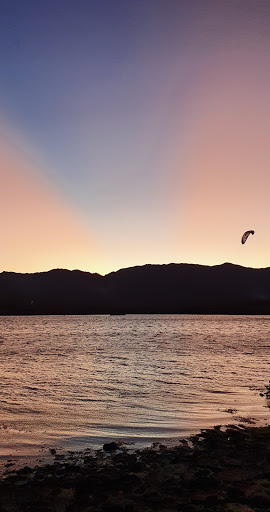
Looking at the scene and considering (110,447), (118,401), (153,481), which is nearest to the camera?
(153,481)

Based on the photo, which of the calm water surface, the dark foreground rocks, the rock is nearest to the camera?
the dark foreground rocks

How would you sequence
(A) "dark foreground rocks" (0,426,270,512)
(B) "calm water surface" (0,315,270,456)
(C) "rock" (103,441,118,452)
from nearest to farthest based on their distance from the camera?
(A) "dark foreground rocks" (0,426,270,512) < (C) "rock" (103,441,118,452) < (B) "calm water surface" (0,315,270,456)

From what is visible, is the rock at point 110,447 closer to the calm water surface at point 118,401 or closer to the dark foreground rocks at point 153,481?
the dark foreground rocks at point 153,481

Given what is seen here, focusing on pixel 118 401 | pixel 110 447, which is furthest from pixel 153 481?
pixel 118 401

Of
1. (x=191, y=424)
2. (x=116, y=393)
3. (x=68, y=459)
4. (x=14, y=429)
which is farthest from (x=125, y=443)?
(x=116, y=393)

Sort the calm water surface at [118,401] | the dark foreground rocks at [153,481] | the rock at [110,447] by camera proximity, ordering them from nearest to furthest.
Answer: the dark foreground rocks at [153,481] → the rock at [110,447] → the calm water surface at [118,401]

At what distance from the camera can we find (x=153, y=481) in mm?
13172

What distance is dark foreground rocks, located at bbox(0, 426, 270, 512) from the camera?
11445 millimetres

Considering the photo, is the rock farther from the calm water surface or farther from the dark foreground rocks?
the calm water surface

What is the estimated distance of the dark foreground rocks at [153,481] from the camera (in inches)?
451

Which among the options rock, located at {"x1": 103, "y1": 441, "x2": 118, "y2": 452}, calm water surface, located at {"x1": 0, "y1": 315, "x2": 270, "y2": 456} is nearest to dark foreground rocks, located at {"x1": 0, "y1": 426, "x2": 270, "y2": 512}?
rock, located at {"x1": 103, "y1": 441, "x2": 118, "y2": 452}

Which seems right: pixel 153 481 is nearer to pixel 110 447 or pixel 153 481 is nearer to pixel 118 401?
pixel 110 447

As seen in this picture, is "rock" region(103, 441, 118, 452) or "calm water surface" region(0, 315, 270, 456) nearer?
"rock" region(103, 441, 118, 452)

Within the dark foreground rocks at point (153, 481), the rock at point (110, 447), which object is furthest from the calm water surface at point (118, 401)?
the dark foreground rocks at point (153, 481)
